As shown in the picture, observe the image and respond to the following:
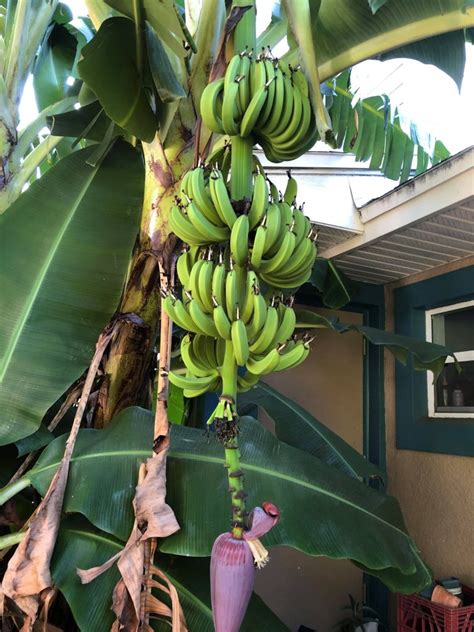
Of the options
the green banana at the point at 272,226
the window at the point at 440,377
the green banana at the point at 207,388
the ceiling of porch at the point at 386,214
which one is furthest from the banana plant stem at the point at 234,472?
the window at the point at 440,377

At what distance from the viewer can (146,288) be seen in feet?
3.59

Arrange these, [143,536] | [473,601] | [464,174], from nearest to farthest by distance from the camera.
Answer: [143,536], [464,174], [473,601]

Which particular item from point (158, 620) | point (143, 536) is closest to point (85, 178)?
point (143, 536)

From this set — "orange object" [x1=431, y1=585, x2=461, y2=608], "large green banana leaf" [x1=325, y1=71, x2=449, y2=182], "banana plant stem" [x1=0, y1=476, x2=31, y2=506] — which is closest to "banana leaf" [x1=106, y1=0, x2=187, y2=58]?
"banana plant stem" [x1=0, y1=476, x2=31, y2=506]

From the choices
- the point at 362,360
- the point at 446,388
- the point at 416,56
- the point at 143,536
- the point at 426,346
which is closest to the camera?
the point at 143,536

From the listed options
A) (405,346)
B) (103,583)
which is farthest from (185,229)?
(405,346)

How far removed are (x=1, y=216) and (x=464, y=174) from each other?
138cm

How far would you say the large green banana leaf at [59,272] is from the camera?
3.42ft

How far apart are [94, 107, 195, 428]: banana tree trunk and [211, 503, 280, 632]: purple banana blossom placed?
58 centimetres

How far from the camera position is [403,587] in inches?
37.7

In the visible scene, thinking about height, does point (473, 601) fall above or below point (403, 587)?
below

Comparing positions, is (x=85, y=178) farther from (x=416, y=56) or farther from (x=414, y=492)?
(x=414, y=492)

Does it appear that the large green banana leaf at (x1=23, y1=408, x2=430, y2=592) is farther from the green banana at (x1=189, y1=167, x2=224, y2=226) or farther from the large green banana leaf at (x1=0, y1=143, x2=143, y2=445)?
the green banana at (x1=189, y1=167, x2=224, y2=226)

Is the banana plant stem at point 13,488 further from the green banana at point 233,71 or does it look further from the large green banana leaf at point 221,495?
the green banana at point 233,71
